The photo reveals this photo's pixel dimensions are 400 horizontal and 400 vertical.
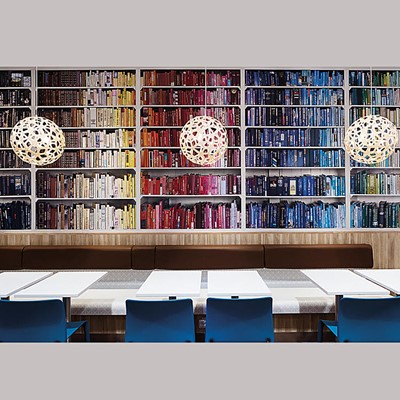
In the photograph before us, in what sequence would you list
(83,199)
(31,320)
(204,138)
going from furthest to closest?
(83,199) < (204,138) < (31,320)

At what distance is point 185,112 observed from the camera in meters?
5.57

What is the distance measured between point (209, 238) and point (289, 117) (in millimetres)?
1901

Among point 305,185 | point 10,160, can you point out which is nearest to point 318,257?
point 305,185

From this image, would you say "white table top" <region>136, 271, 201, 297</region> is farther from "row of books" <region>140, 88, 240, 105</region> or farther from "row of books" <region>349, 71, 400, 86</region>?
"row of books" <region>349, 71, 400, 86</region>

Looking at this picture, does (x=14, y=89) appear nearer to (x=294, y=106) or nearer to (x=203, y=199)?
(x=203, y=199)

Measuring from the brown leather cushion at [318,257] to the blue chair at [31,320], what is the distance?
3234mm

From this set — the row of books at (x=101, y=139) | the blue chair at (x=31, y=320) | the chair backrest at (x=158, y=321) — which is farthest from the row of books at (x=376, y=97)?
the blue chair at (x=31, y=320)

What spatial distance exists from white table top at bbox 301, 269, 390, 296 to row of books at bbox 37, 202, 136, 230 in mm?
2827

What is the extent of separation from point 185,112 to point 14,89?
2264mm

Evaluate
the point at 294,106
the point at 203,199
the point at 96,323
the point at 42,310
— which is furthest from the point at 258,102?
the point at 42,310

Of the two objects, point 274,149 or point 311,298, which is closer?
point 311,298

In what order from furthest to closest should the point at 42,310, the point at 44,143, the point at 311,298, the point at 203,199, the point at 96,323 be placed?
the point at 203,199 < the point at 44,143 < the point at 96,323 < the point at 311,298 < the point at 42,310

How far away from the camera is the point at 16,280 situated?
3312 millimetres

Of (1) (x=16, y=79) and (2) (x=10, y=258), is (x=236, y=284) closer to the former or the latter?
(2) (x=10, y=258)
